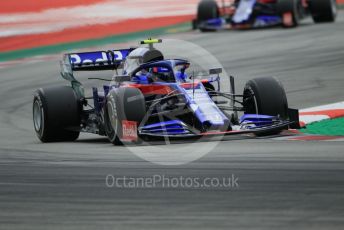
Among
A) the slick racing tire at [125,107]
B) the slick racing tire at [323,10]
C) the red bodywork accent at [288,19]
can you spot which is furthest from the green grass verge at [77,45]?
the slick racing tire at [125,107]

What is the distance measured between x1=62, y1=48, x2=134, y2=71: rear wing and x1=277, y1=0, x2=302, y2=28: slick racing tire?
1262 cm

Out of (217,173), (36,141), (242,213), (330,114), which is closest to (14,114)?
(36,141)

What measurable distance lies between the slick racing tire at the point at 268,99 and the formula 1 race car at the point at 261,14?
13878 mm

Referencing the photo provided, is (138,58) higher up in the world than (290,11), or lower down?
higher up

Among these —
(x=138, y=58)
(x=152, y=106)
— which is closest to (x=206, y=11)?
(x=138, y=58)

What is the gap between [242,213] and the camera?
271 inches

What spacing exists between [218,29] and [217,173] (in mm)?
18819

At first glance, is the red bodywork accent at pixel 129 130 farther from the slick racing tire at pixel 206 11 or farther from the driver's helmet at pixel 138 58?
the slick racing tire at pixel 206 11

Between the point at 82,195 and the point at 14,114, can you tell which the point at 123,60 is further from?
the point at 82,195

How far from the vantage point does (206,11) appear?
1053 inches

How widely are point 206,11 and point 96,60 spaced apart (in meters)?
14.0

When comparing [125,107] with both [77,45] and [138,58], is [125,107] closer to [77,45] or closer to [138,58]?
[138,58]

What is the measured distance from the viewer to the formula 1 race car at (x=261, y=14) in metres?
25.7

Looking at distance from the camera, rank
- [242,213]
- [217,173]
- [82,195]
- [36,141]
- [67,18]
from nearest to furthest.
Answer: [242,213]
[82,195]
[217,173]
[36,141]
[67,18]
